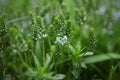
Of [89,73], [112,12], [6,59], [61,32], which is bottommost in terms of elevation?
[89,73]

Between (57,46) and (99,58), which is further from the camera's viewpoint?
(99,58)

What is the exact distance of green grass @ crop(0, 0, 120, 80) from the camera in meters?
1.49

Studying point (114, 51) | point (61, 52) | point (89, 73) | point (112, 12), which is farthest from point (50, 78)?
point (112, 12)

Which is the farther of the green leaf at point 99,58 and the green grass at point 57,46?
the green leaf at point 99,58

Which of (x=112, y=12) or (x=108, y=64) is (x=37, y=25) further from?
(x=112, y=12)

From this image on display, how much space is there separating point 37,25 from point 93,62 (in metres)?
0.53

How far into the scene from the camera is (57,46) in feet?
4.79

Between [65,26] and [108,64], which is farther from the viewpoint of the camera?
[108,64]

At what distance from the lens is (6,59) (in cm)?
167

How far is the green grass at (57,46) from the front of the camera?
58.8 inches

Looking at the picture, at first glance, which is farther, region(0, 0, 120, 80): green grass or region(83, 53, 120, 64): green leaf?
region(83, 53, 120, 64): green leaf

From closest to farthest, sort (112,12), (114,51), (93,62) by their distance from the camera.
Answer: (93,62) < (114,51) < (112,12)

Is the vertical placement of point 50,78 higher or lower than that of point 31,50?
lower

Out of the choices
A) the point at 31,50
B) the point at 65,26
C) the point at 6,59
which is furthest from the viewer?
the point at 6,59
